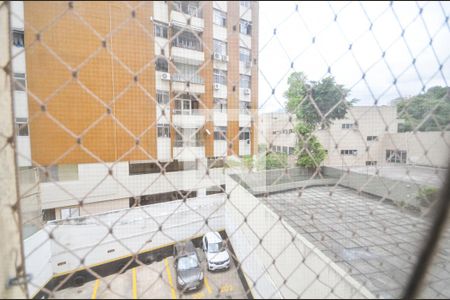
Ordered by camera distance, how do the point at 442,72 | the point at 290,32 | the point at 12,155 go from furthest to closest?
the point at 442,72, the point at 290,32, the point at 12,155

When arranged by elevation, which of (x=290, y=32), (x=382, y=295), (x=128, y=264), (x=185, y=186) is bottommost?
(x=382, y=295)

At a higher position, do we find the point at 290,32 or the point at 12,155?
the point at 290,32

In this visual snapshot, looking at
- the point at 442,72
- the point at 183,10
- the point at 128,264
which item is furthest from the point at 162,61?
the point at 442,72

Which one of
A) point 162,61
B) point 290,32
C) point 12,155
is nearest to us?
point 12,155

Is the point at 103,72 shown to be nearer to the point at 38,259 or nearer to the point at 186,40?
the point at 186,40

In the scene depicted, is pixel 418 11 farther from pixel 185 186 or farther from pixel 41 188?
pixel 41 188

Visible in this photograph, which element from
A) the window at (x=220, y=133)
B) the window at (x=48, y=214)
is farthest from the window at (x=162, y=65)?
the window at (x=48, y=214)

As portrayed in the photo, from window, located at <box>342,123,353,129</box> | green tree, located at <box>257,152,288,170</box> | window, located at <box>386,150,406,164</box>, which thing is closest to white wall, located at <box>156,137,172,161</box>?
green tree, located at <box>257,152,288,170</box>

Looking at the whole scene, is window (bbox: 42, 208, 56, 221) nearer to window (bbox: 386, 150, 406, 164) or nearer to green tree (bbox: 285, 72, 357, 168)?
green tree (bbox: 285, 72, 357, 168)
